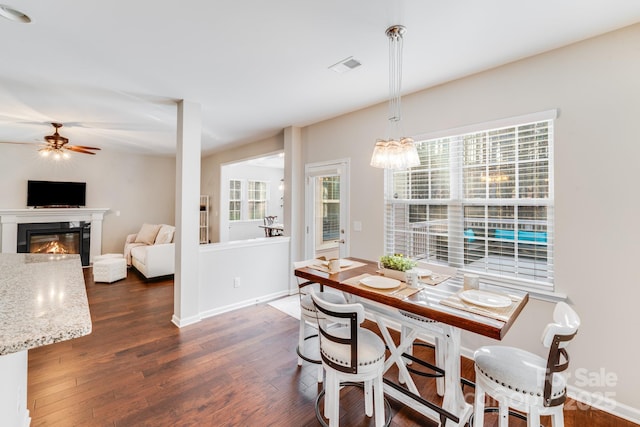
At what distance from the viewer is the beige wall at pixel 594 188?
1938mm

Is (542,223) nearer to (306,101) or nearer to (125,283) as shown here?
(306,101)

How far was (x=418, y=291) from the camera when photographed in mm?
1865

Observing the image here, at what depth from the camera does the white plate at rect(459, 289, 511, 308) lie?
1.62 metres

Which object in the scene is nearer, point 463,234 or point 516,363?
point 516,363

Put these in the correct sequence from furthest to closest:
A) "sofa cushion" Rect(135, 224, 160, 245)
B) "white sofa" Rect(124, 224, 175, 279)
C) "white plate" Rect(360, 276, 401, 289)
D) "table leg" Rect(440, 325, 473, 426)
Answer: "sofa cushion" Rect(135, 224, 160, 245) < "white sofa" Rect(124, 224, 175, 279) < "white plate" Rect(360, 276, 401, 289) < "table leg" Rect(440, 325, 473, 426)

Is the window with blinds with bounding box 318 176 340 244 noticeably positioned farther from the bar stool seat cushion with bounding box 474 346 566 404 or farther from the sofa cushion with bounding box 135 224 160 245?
the sofa cushion with bounding box 135 224 160 245

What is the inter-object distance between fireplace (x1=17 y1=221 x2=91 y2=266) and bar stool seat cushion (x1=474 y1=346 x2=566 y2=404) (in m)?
6.87

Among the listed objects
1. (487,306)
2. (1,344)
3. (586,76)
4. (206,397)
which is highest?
(586,76)

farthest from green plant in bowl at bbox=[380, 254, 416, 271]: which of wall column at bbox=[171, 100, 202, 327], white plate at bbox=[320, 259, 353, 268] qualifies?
wall column at bbox=[171, 100, 202, 327]

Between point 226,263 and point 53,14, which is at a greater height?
point 53,14

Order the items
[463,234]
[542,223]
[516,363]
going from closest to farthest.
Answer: [516,363], [542,223], [463,234]

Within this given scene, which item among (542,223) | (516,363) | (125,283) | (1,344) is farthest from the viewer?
(125,283)

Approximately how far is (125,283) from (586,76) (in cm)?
651

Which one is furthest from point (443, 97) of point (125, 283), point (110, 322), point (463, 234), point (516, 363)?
point (125, 283)
